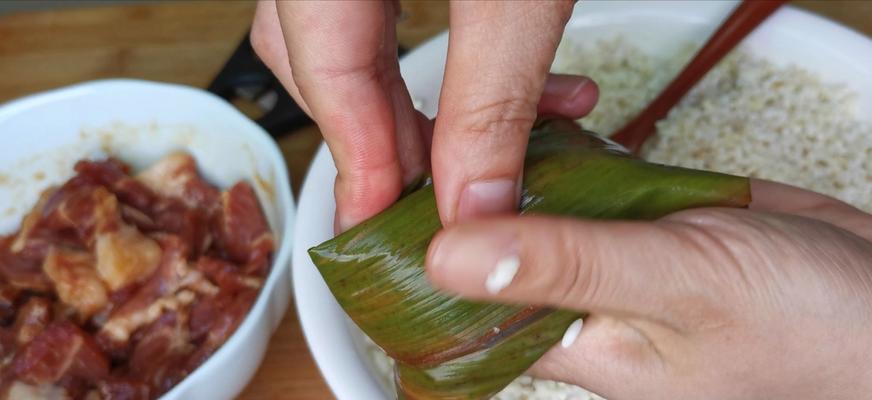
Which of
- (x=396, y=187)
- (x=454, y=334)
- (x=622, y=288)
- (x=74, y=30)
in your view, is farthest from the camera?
(x=74, y=30)

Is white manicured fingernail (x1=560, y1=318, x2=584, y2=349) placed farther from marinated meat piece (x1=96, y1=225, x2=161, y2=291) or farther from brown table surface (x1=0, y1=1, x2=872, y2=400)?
brown table surface (x1=0, y1=1, x2=872, y2=400)

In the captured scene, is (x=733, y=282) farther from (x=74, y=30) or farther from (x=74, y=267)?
(x=74, y=30)

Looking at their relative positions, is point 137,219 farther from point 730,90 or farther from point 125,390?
point 730,90

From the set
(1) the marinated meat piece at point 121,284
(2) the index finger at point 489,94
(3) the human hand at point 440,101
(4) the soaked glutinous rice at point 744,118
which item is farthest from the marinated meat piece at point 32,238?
(4) the soaked glutinous rice at point 744,118

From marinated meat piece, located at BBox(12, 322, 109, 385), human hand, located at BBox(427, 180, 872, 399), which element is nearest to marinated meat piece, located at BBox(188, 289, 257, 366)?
marinated meat piece, located at BBox(12, 322, 109, 385)

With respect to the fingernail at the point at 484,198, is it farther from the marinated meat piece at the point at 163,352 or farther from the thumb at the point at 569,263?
the marinated meat piece at the point at 163,352

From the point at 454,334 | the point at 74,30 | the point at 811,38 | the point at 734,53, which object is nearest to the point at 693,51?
the point at 734,53
